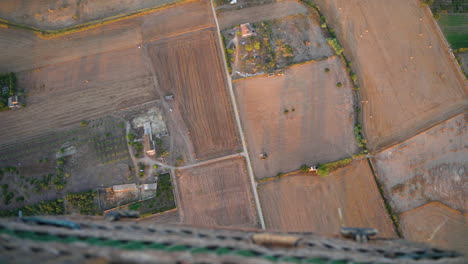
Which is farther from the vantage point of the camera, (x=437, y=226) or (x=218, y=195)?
(x=218, y=195)

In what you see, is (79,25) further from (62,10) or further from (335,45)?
(335,45)

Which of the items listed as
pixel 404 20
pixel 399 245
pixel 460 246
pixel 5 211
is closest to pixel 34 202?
pixel 5 211

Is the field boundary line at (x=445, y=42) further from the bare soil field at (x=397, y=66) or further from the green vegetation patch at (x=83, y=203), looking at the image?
the green vegetation patch at (x=83, y=203)

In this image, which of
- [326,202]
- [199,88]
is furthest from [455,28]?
[199,88]

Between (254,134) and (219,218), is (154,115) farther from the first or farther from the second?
(219,218)

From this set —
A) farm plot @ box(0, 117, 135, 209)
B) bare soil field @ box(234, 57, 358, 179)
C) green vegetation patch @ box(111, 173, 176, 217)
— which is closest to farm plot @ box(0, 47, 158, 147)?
farm plot @ box(0, 117, 135, 209)

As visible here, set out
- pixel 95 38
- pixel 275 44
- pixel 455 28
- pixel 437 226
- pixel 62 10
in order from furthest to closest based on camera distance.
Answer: pixel 62 10 → pixel 95 38 → pixel 455 28 → pixel 275 44 → pixel 437 226

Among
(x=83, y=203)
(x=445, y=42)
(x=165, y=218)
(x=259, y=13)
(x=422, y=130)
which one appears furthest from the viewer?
(x=259, y=13)
